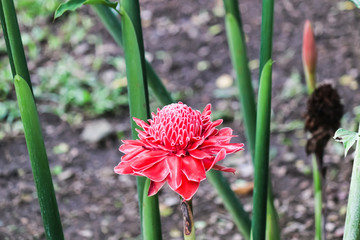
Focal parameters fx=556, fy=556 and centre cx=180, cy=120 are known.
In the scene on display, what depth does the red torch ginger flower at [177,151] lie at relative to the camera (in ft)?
1.48

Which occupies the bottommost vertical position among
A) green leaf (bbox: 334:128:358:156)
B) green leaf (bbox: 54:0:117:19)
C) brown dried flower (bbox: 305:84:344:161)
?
green leaf (bbox: 334:128:358:156)

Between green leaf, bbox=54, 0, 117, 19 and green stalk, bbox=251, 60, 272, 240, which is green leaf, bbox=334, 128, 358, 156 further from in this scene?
green leaf, bbox=54, 0, 117, 19

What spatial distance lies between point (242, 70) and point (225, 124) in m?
0.89

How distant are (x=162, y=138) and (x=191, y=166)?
40 mm

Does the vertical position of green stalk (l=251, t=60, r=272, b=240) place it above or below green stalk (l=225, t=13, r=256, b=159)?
below

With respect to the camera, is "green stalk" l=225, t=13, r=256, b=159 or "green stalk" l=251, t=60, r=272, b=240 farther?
"green stalk" l=225, t=13, r=256, b=159

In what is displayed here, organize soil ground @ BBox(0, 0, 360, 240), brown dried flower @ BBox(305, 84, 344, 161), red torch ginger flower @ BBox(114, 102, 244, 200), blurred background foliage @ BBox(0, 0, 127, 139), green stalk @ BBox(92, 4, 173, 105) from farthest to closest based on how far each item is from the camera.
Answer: blurred background foliage @ BBox(0, 0, 127, 139) < soil ground @ BBox(0, 0, 360, 240) < brown dried flower @ BBox(305, 84, 344, 161) < green stalk @ BBox(92, 4, 173, 105) < red torch ginger flower @ BBox(114, 102, 244, 200)

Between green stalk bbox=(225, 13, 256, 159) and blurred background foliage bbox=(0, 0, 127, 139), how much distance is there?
38.4 inches

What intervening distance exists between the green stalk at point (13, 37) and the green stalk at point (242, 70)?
Result: 0.30 meters

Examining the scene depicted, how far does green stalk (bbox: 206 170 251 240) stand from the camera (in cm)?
73

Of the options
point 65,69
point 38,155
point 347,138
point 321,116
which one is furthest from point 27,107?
point 65,69

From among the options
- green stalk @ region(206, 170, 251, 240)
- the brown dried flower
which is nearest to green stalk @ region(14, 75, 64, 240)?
green stalk @ region(206, 170, 251, 240)

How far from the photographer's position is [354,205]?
0.47 meters

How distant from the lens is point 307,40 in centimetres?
85
